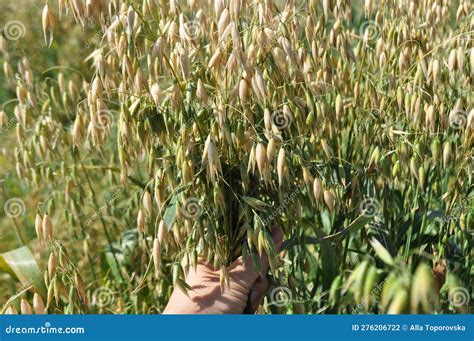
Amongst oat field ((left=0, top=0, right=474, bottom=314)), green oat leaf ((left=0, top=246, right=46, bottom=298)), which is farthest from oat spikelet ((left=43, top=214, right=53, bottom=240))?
green oat leaf ((left=0, top=246, right=46, bottom=298))

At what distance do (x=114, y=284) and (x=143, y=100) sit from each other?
0.87 meters

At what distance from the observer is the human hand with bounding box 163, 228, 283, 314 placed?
143cm

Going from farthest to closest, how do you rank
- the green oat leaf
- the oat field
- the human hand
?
the green oat leaf, the human hand, the oat field

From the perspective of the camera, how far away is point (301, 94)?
1.60m

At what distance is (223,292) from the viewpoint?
54.8 inches

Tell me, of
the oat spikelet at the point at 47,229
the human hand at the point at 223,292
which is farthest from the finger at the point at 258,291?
the oat spikelet at the point at 47,229

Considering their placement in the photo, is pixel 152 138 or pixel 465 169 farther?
pixel 465 169

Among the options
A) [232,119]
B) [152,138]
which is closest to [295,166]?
[232,119]

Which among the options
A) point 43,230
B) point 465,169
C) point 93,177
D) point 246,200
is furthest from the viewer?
point 93,177

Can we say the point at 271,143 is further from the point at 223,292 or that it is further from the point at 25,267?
the point at 25,267

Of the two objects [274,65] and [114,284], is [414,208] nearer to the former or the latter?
[274,65]

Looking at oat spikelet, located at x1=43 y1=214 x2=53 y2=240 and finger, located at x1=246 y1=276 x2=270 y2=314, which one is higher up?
oat spikelet, located at x1=43 y1=214 x2=53 y2=240

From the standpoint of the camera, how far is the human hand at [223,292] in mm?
1428

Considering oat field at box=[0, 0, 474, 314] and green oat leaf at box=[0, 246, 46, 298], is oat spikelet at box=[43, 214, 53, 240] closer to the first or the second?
oat field at box=[0, 0, 474, 314]
